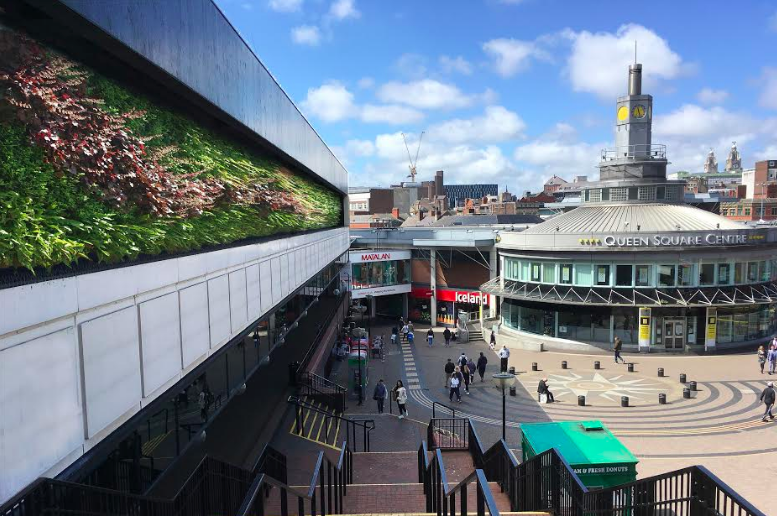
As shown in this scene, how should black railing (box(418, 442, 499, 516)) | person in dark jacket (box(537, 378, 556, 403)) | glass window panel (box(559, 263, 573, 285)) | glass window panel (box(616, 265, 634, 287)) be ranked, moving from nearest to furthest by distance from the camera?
black railing (box(418, 442, 499, 516)) → person in dark jacket (box(537, 378, 556, 403)) → glass window panel (box(616, 265, 634, 287)) → glass window panel (box(559, 263, 573, 285))

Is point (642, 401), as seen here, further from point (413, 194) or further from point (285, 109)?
point (413, 194)

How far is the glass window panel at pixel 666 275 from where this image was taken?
34.3 meters

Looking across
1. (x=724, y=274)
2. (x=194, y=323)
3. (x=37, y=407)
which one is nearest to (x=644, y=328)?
(x=724, y=274)

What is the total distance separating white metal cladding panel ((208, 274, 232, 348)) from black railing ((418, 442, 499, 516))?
4.35 m

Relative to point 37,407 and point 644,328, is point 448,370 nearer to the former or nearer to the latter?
point 644,328

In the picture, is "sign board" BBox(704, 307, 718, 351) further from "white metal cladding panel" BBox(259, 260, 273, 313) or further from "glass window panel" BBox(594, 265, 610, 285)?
"white metal cladding panel" BBox(259, 260, 273, 313)

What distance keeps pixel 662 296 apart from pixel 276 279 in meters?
26.7

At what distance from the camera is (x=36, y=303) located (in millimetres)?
5305

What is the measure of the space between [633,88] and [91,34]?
45.7 meters

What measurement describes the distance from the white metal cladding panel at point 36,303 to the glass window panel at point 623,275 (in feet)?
111

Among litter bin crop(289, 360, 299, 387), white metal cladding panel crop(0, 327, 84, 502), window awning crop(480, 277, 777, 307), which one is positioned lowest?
litter bin crop(289, 360, 299, 387)

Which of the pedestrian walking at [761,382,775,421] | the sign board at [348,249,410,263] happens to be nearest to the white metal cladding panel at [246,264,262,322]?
the pedestrian walking at [761,382,775,421]

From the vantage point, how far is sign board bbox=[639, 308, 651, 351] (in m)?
33.8

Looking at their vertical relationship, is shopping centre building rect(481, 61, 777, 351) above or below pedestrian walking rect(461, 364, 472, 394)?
above
